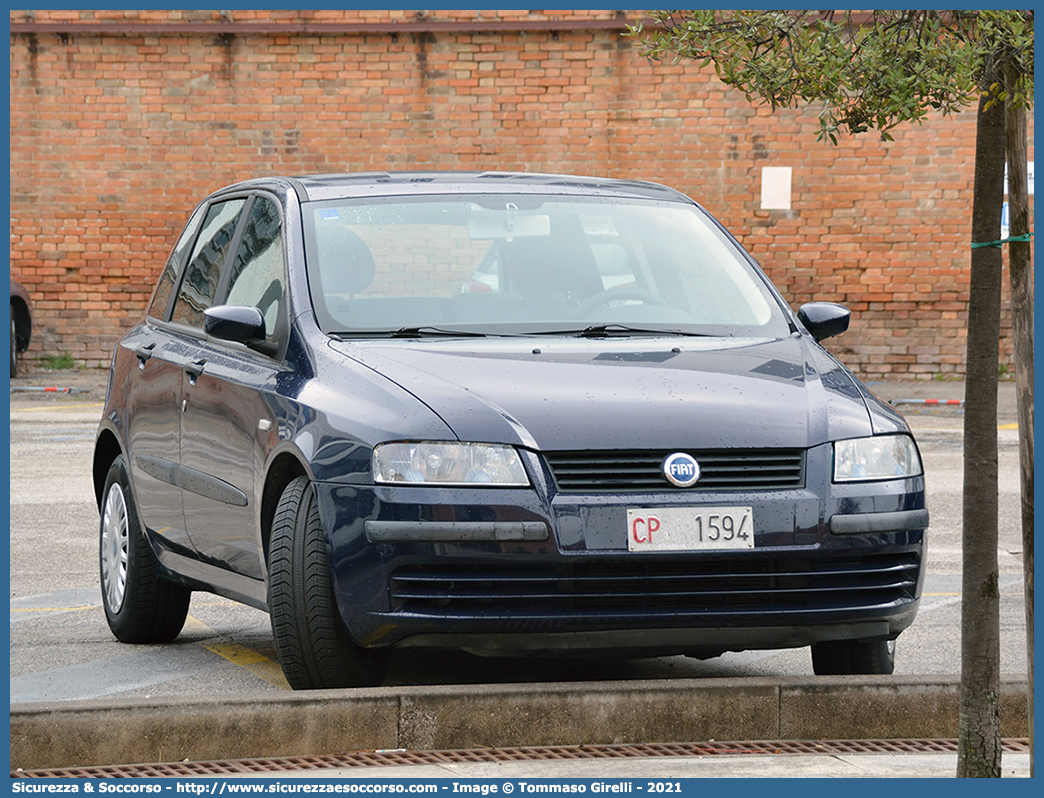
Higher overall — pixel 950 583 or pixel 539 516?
pixel 539 516

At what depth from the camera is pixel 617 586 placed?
15.5 feet

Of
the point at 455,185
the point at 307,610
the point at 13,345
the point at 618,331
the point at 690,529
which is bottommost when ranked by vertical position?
the point at 13,345

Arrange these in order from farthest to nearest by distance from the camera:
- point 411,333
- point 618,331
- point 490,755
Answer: point 618,331
point 411,333
point 490,755

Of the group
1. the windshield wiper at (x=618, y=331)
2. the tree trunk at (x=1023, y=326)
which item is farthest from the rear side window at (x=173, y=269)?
the tree trunk at (x=1023, y=326)

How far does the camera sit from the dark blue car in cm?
468

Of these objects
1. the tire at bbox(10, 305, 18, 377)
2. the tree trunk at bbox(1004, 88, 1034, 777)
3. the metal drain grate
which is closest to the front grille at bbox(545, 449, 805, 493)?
the metal drain grate

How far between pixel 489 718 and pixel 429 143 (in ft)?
57.7

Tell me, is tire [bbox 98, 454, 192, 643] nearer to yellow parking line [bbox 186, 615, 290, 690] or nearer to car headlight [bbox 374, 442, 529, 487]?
yellow parking line [bbox 186, 615, 290, 690]

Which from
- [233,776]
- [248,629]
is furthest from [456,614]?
[248,629]

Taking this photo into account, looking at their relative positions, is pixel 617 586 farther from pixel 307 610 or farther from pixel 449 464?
pixel 307 610

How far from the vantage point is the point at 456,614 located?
469 cm

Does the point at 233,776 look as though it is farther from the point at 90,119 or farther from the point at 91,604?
the point at 90,119

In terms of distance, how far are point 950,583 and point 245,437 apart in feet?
13.1

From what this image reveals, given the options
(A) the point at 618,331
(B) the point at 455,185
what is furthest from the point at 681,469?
(B) the point at 455,185
